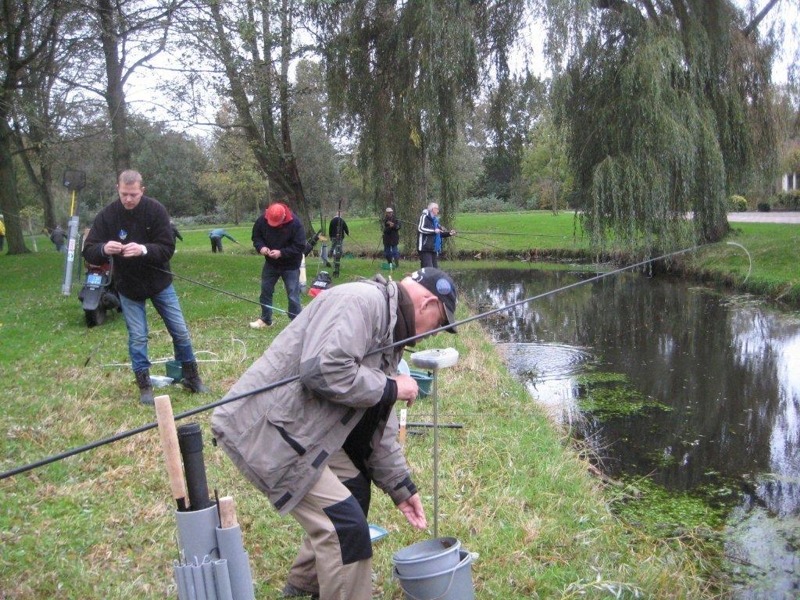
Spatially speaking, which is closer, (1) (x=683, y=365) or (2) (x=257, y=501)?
(2) (x=257, y=501)

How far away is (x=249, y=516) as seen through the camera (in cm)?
463

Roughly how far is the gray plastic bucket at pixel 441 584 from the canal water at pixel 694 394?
2.12 meters

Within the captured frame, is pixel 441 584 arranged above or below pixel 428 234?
below

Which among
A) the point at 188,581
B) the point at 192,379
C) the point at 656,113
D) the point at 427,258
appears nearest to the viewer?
the point at 188,581

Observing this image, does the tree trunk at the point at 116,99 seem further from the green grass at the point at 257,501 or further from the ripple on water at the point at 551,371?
the ripple on water at the point at 551,371

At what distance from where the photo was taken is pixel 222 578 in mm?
2617

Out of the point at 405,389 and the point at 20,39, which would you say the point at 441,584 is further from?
the point at 20,39

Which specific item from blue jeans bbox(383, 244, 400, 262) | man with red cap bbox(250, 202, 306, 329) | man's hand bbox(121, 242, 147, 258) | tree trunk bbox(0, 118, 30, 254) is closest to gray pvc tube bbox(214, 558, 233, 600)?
man's hand bbox(121, 242, 147, 258)

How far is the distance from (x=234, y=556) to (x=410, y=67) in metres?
14.3

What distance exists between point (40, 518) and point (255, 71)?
1337cm

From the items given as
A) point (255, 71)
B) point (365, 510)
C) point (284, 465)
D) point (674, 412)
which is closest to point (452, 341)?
point (674, 412)

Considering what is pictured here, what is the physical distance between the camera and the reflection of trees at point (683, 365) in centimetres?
712

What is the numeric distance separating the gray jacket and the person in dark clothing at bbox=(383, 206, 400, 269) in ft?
51.9

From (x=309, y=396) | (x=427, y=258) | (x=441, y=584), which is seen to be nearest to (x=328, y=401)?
(x=309, y=396)
